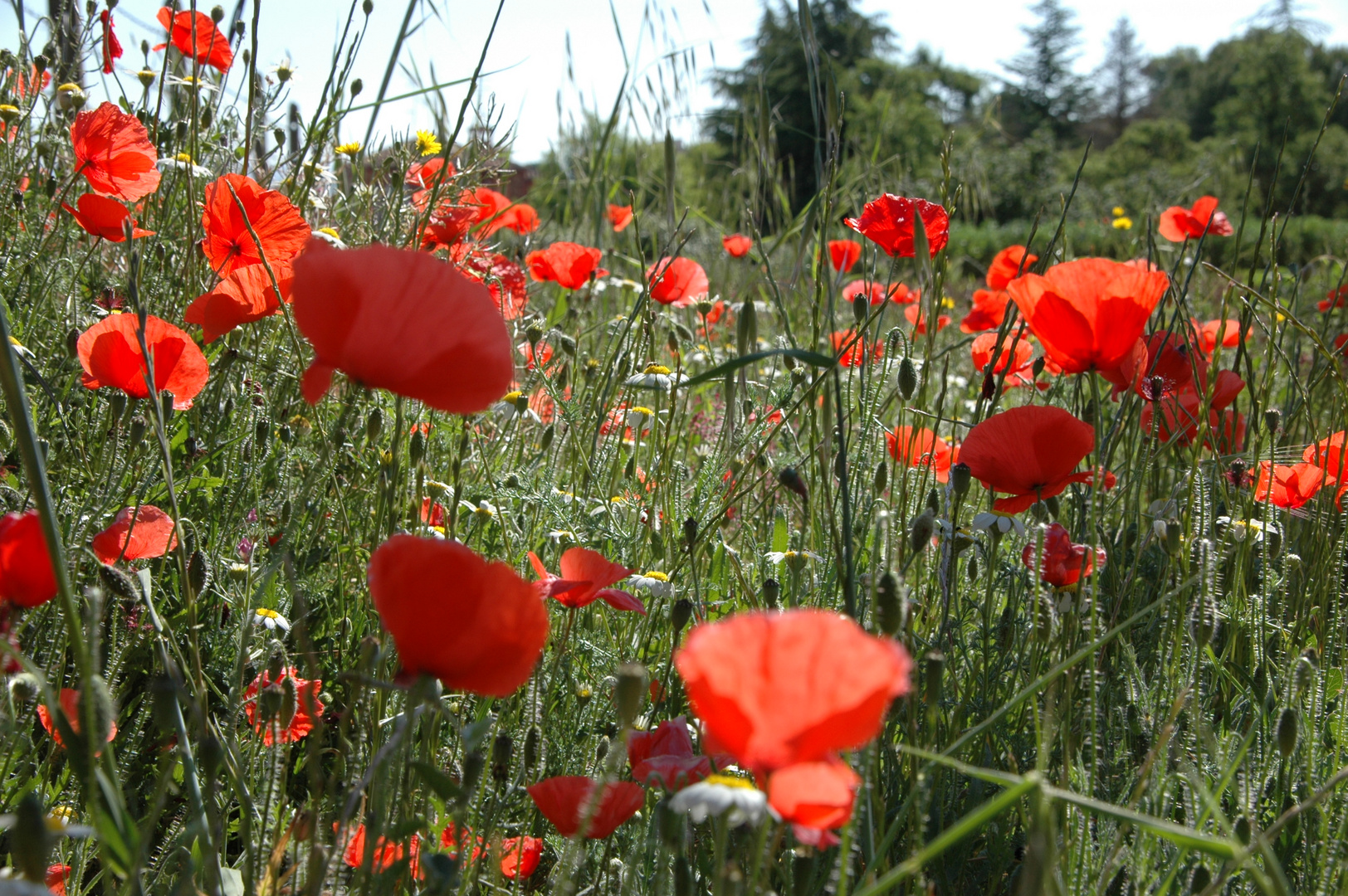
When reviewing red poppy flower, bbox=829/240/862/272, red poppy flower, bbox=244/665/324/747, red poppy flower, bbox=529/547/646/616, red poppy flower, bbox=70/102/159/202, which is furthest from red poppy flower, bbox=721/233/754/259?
red poppy flower, bbox=529/547/646/616

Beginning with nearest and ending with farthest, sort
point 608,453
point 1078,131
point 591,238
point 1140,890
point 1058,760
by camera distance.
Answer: point 1140,890 → point 1058,760 → point 608,453 → point 591,238 → point 1078,131

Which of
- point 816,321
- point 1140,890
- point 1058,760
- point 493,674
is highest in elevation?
point 816,321

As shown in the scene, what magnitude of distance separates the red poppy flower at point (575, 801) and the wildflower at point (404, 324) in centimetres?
38

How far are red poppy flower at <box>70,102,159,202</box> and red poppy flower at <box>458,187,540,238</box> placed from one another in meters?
0.58

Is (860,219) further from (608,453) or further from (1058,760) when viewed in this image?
(1058,760)

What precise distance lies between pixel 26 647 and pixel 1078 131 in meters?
54.9

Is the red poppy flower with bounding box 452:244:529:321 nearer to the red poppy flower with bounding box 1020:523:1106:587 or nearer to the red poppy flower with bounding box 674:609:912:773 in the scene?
the red poppy flower with bounding box 1020:523:1106:587

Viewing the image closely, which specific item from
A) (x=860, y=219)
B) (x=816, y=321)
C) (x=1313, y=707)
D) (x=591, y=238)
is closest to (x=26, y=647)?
→ (x=816, y=321)

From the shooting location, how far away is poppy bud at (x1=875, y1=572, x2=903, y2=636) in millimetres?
799

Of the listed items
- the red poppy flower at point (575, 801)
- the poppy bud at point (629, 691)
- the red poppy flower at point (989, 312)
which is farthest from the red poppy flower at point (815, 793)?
the red poppy flower at point (989, 312)

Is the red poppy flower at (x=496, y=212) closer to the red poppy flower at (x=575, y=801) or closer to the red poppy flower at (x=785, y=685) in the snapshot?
the red poppy flower at (x=575, y=801)

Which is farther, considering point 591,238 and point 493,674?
point 591,238

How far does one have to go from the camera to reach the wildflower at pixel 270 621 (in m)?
1.28

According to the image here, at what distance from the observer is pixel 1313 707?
1.15m
